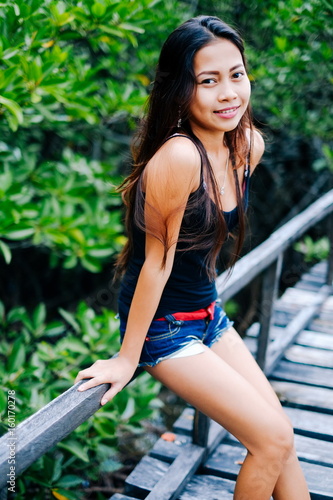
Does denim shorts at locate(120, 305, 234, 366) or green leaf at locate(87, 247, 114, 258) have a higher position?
denim shorts at locate(120, 305, 234, 366)

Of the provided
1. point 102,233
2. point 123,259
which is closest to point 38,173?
point 102,233

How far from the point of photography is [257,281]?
6555 mm

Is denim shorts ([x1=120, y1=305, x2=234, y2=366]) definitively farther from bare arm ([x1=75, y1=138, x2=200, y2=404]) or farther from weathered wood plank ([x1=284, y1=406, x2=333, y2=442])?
weathered wood plank ([x1=284, y1=406, x2=333, y2=442])

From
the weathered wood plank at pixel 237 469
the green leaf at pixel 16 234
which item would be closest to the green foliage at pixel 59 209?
the green leaf at pixel 16 234

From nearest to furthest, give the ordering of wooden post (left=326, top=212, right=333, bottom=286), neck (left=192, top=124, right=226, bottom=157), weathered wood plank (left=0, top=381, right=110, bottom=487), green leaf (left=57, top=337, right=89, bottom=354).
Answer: weathered wood plank (left=0, top=381, right=110, bottom=487) < neck (left=192, top=124, right=226, bottom=157) < green leaf (left=57, top=337, right=89, bottom=354) < wooden post (left=326, top=212, right=333, bottom=286)

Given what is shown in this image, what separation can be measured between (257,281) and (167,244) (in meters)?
5.20

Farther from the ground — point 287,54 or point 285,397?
point 287,54

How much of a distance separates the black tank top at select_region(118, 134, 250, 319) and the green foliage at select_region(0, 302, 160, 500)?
0.81 meters

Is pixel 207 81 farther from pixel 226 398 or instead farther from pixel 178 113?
pixel 226 398

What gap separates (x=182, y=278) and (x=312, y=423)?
1.25 metres

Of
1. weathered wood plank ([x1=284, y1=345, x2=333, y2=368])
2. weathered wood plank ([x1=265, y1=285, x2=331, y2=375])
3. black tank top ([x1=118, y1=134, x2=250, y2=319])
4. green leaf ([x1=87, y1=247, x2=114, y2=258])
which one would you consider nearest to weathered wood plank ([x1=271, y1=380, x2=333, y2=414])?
weathered wood plank ([x1=265, y1=285, x2=331, y2=375])

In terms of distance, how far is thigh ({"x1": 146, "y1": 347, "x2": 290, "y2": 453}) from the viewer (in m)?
1.49

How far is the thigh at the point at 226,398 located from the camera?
149cm

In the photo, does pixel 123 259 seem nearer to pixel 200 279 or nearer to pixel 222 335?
pixel 200 279
